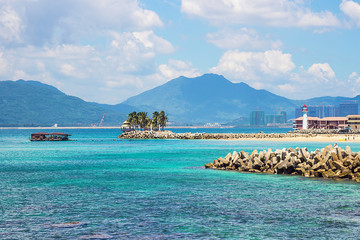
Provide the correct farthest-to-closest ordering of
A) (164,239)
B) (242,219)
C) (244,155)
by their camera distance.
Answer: (244,155) → (242,219) → (164,239)

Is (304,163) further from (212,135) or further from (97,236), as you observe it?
(212,135)

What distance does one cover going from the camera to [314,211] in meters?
23.5

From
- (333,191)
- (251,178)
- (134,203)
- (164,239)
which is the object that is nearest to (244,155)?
(251,178)

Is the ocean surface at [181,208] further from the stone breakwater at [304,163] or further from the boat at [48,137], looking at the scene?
the boat at [48,137]

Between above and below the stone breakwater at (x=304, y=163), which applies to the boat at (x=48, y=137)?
above

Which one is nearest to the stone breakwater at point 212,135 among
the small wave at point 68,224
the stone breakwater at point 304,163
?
the stone breakwater at point 304,163

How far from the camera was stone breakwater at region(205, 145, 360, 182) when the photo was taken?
3728 cm

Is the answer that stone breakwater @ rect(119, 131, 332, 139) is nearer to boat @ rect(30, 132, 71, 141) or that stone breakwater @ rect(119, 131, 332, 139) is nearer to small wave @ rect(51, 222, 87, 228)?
boat @ rect(30, 132, 71, 141)

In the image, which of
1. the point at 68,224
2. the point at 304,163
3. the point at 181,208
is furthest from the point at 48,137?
the point at 68,224

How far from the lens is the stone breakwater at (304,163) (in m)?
37.3

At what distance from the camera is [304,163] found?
1598 inches

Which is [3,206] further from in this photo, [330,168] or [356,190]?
[330,168]

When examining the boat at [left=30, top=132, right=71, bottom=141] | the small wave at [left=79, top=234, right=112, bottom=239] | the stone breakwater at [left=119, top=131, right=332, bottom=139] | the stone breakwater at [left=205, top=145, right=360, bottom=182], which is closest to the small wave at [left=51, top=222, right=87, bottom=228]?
the small wave at [left=79, top=234, right=112, bottom=239]

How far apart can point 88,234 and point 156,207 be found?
6.33 m
